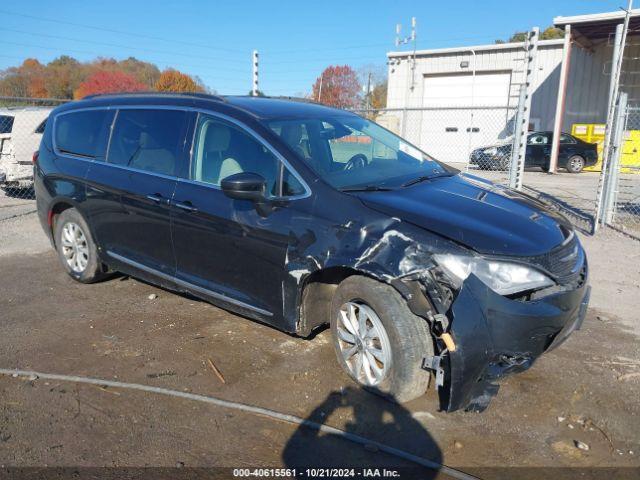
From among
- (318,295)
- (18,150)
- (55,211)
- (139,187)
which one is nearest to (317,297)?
(318,295)

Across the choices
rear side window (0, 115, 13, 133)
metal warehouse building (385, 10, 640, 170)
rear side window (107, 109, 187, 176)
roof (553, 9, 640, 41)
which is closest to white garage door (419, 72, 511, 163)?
metal warehouse building (385, 10, 640, 170)

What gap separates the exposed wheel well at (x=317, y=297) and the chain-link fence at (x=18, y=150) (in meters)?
8.65

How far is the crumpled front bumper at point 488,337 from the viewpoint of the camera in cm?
292

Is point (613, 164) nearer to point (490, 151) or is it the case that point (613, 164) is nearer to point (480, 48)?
point (490, 151)

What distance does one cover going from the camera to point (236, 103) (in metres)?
4.34

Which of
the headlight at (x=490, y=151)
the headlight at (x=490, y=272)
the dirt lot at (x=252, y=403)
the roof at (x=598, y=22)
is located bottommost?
the dirt lot at (x=252, y=403)

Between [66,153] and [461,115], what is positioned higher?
[461,115]

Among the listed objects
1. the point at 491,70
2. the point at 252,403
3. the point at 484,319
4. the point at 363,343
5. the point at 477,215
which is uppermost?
the point at 491,70

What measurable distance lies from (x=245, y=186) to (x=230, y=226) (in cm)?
44

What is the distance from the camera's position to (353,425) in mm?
3178

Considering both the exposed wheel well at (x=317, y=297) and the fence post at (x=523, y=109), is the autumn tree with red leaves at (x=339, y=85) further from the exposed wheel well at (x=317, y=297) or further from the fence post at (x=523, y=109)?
the exposed wheel well at (x=317, y=297)

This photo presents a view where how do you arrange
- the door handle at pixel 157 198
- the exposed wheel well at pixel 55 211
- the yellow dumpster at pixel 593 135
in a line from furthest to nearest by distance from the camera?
the yellow dumpster at pixel 593 135
the exposed wheel well at pixel 55 211
the door handle at pixel 157 198

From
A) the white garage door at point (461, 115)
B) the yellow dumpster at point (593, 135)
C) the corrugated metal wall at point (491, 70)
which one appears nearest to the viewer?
the yellow dumpster at point (593, 135)

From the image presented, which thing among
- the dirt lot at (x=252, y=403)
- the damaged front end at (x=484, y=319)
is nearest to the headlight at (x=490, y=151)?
the dirt lot at (x=252, y=403)
